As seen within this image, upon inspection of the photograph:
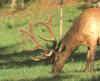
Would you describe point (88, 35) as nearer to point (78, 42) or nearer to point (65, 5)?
point (78, 42)

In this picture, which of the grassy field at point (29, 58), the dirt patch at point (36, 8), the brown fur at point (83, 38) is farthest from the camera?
the dirt patch at point (36, 8)

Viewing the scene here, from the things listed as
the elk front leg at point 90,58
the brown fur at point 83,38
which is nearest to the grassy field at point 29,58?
the elk front leg at point 90,58

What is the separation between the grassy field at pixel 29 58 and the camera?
43.1 ft

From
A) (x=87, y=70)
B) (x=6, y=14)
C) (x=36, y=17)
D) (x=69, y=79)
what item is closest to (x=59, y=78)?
(x=69, y=79)

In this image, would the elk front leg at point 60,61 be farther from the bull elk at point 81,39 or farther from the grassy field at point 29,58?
the grassy field at point 29,58

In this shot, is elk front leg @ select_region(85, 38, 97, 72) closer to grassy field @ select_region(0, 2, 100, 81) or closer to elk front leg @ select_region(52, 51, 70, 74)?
grassy field @ select_region(0, 2, 100, 81)

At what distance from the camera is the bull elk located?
14242mm

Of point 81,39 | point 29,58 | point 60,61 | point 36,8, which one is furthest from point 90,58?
point 36,8

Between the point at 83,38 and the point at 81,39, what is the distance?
7cm

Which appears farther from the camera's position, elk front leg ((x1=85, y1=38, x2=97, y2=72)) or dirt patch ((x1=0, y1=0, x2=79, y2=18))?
dirt patch ((x1=0, y1=0, x2=79, y2=18))

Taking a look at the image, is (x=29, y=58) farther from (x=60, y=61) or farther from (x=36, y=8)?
(x=36, y=8)

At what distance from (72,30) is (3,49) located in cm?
1421

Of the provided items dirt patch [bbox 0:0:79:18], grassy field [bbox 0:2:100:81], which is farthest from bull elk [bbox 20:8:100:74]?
dirt patch [bbox 0:0:79:18]

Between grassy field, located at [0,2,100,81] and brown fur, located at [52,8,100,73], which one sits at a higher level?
brown fur, located at [52,8,100,73]
